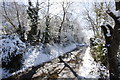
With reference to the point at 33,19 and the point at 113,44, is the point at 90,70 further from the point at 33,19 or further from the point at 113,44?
the point at 33,19

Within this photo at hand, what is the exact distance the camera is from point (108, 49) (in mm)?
6449

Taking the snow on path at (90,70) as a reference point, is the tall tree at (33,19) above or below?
above

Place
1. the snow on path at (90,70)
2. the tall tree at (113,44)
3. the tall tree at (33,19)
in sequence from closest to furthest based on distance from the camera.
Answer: the tall tree at (113,44)
the snow on path at (90,70)
the tall tree at (33,19)

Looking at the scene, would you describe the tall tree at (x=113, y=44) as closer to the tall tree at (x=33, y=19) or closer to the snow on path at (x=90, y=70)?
the snow on path at (x=90, y=70)

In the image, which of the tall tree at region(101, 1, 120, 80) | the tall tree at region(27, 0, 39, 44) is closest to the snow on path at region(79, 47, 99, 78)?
the tall tree at region(101, 1, 120, 80)

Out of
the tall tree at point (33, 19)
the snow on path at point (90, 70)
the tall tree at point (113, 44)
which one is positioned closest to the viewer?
the tall tree at point (113, 44)

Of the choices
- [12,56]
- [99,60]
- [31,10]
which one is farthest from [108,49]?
[31,10]

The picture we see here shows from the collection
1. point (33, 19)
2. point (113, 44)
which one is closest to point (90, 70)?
point (113, 44)

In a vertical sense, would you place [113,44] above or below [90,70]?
above

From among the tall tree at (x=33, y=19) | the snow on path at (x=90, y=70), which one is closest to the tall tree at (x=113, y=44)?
the snow on path at (x=90, y=70)

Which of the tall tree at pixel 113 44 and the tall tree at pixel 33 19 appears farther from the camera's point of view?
the tall tree at pixel 33 19

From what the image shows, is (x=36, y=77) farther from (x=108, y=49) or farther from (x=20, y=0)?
(x=20, y=0)

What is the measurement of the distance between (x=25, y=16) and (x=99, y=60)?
20.4m

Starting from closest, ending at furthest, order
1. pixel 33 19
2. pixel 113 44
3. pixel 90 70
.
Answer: pixel 113 44, pixel 90 70, pixel 33 19
